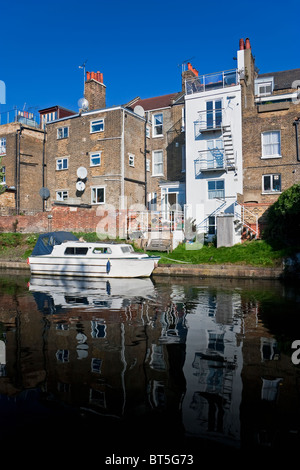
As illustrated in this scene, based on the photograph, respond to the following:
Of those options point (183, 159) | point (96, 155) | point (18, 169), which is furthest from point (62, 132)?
point (183, 159)

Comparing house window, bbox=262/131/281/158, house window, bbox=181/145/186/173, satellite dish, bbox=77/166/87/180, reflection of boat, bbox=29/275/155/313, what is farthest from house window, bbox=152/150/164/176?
reflection of boat, bbox=29/275/155/313

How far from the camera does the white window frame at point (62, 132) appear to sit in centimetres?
3536

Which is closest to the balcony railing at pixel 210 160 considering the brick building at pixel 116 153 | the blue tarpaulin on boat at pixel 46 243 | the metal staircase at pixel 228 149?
the metal staircase at pixel 228 149

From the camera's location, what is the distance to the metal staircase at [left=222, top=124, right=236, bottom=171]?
85.2 ft

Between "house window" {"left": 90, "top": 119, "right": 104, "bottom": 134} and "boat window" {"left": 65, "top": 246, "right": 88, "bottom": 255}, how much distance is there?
15933mm

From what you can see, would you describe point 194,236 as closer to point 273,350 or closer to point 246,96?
point 246,96

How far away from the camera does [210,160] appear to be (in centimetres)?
2783

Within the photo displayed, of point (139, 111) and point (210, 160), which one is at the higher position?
point (139, 111)

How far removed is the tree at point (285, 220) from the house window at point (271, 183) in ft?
10.9

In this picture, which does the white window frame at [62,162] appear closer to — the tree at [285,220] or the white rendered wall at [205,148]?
the white rendered wall at [205,148]

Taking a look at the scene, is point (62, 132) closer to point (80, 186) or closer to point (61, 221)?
point (80, 186)

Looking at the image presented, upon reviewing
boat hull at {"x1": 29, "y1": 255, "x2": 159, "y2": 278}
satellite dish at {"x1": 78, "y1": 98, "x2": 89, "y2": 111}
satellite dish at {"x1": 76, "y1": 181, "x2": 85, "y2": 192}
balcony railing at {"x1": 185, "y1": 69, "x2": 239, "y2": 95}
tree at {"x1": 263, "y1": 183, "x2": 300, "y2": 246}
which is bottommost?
boat hull at {"x1": 29, "y1": 255, "x2": 159, "y2": 278}

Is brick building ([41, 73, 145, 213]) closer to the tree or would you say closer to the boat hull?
the boat hull

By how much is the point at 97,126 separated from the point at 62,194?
7.48 metres
